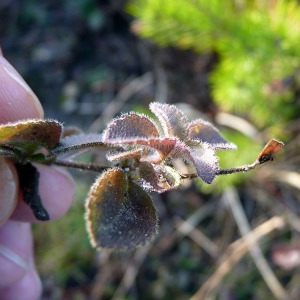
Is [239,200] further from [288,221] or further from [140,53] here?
[140,53]

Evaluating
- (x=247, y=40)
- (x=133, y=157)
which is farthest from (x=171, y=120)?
(x=247, y=40)

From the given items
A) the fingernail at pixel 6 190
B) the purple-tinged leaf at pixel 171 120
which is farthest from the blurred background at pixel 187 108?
the purple-tinged leaf at pixel 171 120

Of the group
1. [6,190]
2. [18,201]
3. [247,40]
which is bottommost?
[18,201]

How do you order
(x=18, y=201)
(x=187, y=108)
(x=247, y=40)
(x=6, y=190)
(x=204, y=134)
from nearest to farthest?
(x=204, y=134) < (x=6, y=190) < (x=18, y=201) < (x=247, y=40) < (x=187, y=108)

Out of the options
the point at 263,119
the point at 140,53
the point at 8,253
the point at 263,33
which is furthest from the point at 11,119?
the point at 140,53

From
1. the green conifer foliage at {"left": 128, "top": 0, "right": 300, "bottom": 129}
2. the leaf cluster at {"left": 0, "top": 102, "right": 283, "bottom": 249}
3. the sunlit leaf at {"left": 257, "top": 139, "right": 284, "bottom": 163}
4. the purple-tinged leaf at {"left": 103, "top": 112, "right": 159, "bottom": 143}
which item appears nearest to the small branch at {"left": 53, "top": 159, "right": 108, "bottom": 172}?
the leaf cluster at {"left": 0, "top": 102, "right": 283, "bottom": 249}

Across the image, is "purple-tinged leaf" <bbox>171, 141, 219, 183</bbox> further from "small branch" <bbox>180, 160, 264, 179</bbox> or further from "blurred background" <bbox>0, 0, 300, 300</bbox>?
"blurred background" <bbox>0, 0, 300, 300</bbox>

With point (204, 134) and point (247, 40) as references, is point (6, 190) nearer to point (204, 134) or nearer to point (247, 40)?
point (204, 134)
